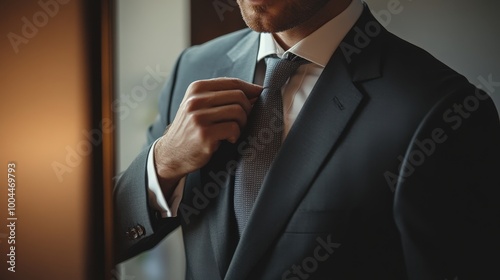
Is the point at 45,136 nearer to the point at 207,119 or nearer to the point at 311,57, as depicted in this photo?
the point at 207,119

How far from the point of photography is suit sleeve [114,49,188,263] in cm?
69

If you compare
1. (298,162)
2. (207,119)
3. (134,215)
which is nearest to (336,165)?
(298,162)

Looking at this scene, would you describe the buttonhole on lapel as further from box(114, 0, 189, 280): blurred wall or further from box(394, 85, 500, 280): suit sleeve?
box(114, 0, 189, 280): blurred wall

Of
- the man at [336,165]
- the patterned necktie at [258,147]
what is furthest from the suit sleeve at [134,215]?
the patterned necktie at [258,147]

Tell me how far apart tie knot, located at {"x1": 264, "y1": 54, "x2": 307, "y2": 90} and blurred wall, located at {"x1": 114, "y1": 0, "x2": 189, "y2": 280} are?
0.49 ft

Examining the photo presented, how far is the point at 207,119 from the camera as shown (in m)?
0.63

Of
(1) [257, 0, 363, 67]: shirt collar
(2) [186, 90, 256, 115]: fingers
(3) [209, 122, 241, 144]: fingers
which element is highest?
(1) [257, 0, 363, 67]: shirt collar

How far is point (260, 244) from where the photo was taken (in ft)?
2.05

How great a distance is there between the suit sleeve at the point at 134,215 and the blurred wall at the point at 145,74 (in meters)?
0.02

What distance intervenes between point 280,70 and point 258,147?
91 millimetres

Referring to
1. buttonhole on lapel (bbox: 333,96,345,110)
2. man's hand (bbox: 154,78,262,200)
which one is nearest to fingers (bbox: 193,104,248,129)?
man's hand (bbox: 154,78,262,200)

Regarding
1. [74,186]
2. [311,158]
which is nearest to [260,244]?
[311,158]

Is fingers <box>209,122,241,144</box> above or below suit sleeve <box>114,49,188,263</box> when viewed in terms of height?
above

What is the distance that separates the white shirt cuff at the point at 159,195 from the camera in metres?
0.69
